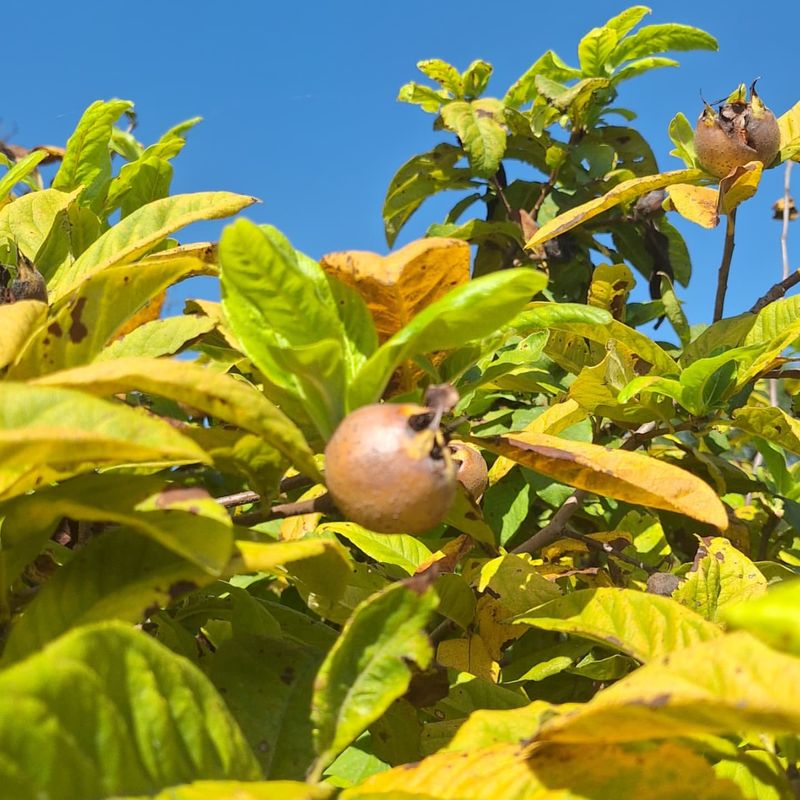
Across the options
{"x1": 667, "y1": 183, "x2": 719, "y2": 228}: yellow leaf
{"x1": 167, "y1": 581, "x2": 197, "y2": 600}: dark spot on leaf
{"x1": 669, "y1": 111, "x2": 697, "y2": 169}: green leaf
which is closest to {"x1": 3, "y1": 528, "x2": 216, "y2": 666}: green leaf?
{"x1": 167, "y1": 581, "x2": 197, "y2": 600}: dark spot on leaf

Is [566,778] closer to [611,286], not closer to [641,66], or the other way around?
[611,286]

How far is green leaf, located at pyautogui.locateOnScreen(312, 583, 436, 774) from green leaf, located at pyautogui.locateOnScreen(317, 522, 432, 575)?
0.63 meters

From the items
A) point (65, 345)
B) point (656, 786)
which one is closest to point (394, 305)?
point (65, 345)

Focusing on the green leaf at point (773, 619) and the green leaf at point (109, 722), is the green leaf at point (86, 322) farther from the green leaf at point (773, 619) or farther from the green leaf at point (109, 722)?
the green leaf at point (773, 619)

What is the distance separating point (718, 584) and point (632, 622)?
0.31 meters

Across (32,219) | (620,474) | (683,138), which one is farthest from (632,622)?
(683,138)

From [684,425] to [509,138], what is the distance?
1.75 meters

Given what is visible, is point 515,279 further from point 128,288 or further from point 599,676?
point 599,676

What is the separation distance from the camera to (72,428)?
24.9 inches

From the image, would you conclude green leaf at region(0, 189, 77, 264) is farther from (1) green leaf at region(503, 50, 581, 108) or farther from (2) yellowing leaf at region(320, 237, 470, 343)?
(1) green leaf at region(503, 50, 581, 108)

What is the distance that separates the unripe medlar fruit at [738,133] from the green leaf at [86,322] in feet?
4.87

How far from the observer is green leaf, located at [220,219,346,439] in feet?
2.70

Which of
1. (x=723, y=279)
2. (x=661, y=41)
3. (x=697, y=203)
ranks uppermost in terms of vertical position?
(x=661, y=41)

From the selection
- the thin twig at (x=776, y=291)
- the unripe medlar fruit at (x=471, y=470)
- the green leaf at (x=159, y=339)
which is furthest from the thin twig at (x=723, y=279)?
the green leaf at (x=159, y=339)
